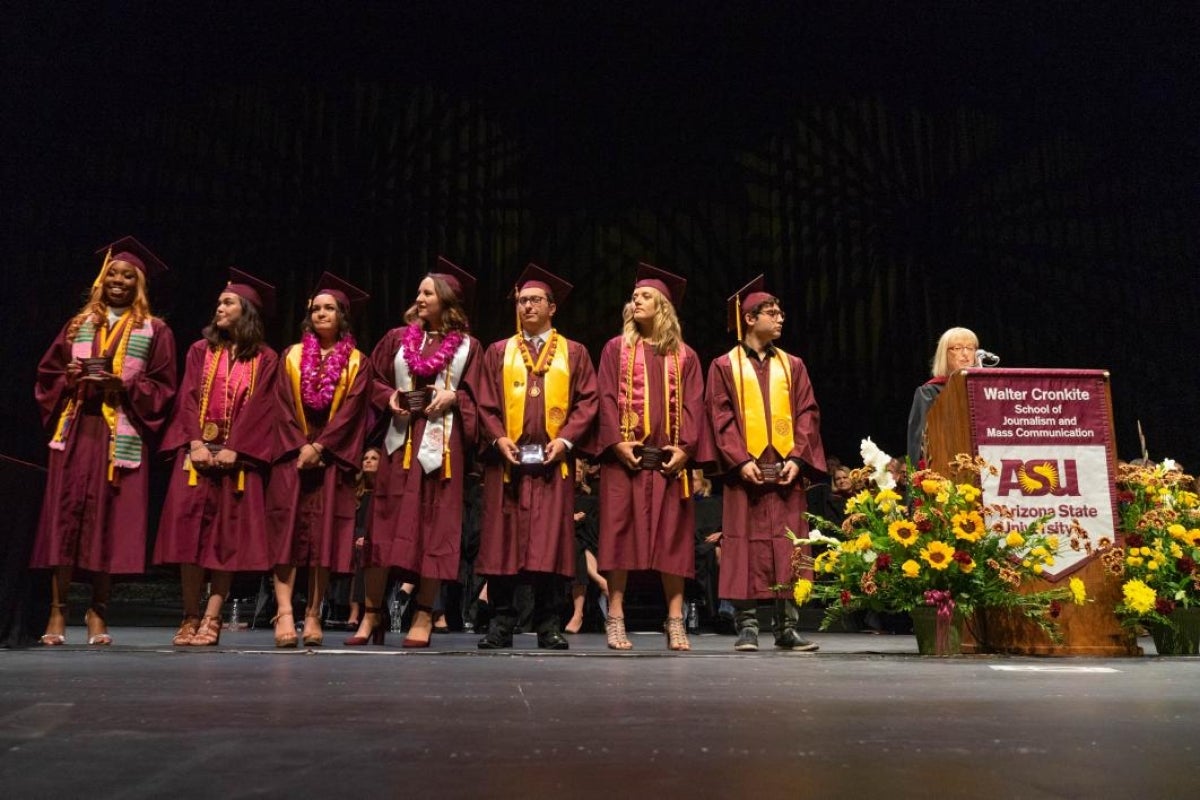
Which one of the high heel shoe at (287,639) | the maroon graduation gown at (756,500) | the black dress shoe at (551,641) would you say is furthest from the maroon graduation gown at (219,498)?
the maroon graduation gown at (756,500)

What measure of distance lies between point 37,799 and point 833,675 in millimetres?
2452

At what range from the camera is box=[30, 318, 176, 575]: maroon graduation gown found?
488cm

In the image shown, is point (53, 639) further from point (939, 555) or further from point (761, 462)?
point (939, 555)

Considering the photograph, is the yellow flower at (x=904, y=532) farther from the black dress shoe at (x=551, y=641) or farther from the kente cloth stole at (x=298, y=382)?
the kente cloth stole at (x=298, y=382)

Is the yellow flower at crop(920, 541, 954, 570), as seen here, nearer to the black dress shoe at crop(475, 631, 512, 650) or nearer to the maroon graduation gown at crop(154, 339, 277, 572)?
the black dress shoe at crop(475, 631, 512, 650)

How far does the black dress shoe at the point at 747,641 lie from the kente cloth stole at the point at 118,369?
297 cm

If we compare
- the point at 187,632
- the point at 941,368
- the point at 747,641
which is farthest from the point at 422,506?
the point at 941,368

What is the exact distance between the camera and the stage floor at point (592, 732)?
1503 mm

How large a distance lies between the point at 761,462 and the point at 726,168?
18.2ft

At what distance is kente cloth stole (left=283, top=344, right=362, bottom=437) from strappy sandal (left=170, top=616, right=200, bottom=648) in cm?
100

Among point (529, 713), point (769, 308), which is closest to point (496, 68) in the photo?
point (769, 308)

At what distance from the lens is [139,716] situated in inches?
86.1

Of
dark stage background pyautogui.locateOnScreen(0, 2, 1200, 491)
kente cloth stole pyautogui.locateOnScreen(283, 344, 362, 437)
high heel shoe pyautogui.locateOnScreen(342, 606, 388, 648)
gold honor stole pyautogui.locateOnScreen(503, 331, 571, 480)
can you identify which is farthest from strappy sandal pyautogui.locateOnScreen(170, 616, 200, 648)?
dark stage background pyautogui.locateOnScreen(0, 2, 1200, 491)

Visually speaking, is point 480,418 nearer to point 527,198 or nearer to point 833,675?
point 833,675
